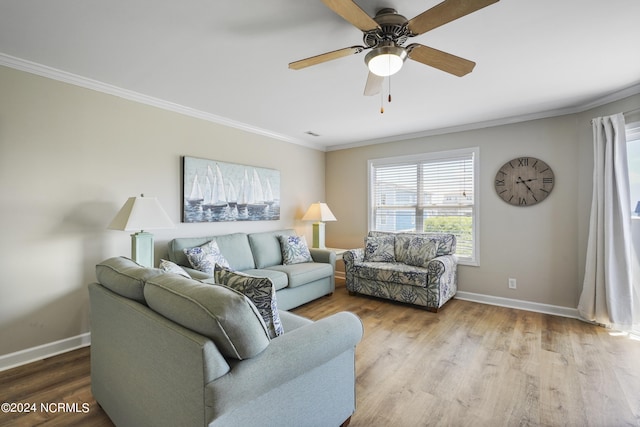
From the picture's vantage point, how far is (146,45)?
219 cm

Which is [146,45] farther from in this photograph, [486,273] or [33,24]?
[486,273]

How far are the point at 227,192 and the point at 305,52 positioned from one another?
222 centimetres

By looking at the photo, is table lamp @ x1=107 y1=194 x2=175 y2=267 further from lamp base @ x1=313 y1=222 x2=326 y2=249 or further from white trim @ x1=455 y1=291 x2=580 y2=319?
white trim @ x1=455 y1=291 x2=580 y2=319

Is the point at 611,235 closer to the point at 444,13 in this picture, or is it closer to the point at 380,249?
the point at 380,249

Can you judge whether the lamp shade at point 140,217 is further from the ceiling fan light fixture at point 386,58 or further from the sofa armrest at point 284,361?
the ceiling fan light fixture at point 386,58

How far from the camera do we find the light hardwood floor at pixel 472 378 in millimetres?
1848

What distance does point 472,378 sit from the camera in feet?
7.41

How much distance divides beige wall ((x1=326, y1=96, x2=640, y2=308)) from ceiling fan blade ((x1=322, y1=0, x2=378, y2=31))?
307 centimetres

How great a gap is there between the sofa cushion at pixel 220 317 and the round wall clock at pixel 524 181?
151 inches

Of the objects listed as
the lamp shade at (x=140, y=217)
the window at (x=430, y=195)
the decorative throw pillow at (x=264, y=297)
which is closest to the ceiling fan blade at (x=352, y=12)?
the decorative throw pillow at (x=264, y=297)

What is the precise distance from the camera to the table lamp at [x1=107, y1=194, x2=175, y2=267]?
2596 mm

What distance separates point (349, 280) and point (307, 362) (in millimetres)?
3054

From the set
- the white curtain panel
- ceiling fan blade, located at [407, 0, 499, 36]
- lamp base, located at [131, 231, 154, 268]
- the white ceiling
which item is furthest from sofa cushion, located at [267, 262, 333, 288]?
the white curtain panel

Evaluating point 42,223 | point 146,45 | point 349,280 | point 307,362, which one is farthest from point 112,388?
point 349,280
